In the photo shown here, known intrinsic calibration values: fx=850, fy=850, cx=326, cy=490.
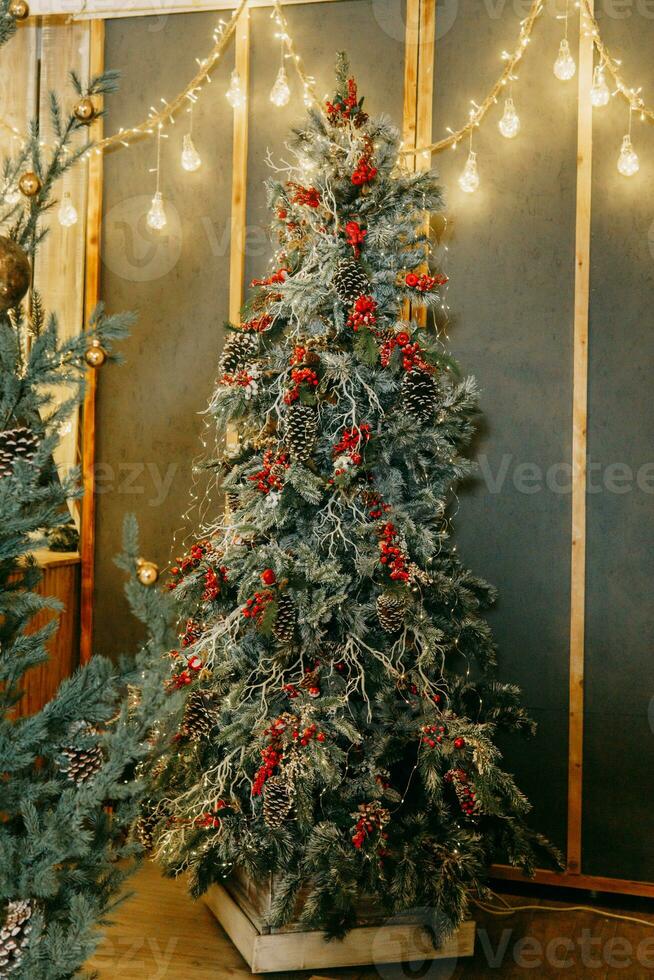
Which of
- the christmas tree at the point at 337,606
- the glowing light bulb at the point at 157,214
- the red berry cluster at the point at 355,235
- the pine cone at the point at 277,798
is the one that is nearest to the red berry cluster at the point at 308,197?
the christmas tree at the point at 337,606

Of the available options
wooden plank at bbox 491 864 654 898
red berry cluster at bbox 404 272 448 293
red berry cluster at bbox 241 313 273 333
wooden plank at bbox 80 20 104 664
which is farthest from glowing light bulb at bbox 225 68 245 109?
wooden plank at bbox 491 864 654 898

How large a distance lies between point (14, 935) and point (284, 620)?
3.63 feet

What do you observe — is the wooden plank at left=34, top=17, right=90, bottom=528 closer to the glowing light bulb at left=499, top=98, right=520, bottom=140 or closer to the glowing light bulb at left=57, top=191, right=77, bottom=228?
the glowing light bulb at left=57, top=191, right=77, bottom=228

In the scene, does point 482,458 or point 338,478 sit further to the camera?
point 482,458

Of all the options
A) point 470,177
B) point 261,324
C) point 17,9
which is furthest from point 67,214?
point 17,9

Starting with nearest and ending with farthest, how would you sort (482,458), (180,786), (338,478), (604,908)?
(338,478) < (180,786) < (604,908) < (482,458)

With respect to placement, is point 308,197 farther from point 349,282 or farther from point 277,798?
point 277,798

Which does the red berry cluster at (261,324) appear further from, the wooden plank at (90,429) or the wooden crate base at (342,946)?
the wooden crate base at (342,946)

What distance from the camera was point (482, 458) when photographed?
9.73 feet

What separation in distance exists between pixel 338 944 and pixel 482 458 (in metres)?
1.58

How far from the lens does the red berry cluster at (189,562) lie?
2512 millimetres

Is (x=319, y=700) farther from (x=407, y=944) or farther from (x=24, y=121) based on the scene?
(x=24, y=121)

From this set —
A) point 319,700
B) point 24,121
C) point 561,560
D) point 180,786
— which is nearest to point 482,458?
point 561,560

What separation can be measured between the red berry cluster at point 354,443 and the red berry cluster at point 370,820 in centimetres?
87
